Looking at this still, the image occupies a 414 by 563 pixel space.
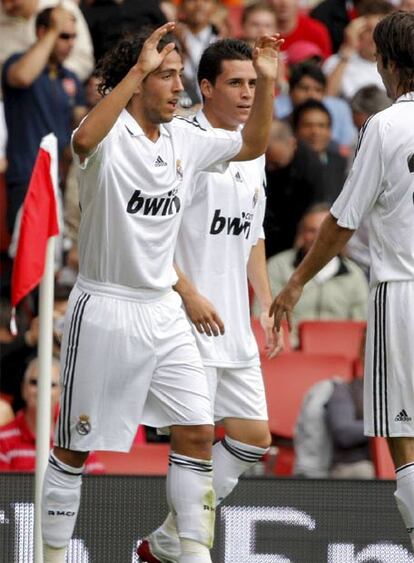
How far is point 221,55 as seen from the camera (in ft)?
26.1

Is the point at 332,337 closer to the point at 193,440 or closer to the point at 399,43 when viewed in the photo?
the point at 193,440

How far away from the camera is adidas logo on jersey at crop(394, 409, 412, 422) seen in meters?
6.53

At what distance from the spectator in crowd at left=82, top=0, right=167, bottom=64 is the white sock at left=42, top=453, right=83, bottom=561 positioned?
7304 millimetres

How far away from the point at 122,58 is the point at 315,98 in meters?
6.73

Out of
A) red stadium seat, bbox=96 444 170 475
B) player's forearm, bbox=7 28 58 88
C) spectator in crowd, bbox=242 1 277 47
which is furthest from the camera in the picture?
spectator in crowd, bbox=242 1 277 47

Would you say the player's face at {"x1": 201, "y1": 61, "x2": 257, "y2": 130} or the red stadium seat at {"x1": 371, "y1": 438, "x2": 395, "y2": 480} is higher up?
the player's face at {"x1": 201, "y1": 61, "x2": 257, "y2": 130}

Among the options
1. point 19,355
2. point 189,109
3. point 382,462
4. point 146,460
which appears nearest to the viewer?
point 146,460

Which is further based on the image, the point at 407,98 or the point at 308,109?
the point at 308,109

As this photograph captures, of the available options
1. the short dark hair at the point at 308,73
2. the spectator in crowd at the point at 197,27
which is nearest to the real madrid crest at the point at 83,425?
the short dark hair at the point at 308,73

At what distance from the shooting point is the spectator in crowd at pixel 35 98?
12.2 meters

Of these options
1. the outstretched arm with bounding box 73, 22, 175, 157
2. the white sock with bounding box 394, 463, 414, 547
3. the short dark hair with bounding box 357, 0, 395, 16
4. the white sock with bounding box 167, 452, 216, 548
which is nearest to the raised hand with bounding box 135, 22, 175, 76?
the outstretched arm with bounding box 73, 22, 175, 157

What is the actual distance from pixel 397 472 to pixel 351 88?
857 cm

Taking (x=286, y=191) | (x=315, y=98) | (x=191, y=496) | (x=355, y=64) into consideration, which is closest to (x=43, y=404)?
(x=191, y=496)

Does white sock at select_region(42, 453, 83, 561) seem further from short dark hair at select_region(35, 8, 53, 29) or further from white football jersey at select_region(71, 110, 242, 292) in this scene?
short dark hair at select_region(35, 8, 53, 29)
